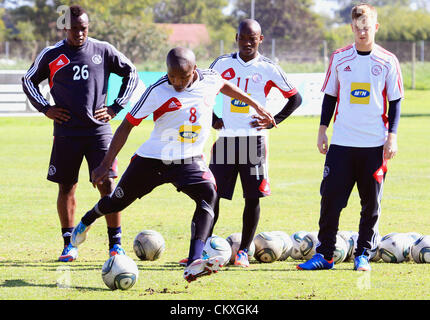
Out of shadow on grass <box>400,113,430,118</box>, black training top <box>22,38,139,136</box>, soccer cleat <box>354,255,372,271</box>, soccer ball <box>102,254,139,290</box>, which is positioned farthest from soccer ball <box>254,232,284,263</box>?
shadow on grass <box>400,113,430,118</box>

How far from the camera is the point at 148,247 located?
341 inches

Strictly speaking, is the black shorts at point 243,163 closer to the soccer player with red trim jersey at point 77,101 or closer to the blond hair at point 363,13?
the soccer player with red trim jersey at point 77,101

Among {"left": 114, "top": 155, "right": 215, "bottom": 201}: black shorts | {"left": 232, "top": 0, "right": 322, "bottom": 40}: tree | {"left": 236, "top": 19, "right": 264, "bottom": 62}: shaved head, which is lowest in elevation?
{"left": 114, "top": 155, "right": 215, "bottom": 201}: black shorts

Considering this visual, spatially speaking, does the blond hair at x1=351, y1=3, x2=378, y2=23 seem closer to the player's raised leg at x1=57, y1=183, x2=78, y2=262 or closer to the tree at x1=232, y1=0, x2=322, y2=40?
the player's raised leg at x1=57, y1=183, x2=78, y2=262

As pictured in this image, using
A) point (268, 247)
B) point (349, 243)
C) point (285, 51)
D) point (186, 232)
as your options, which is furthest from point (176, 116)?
point (285, 51)

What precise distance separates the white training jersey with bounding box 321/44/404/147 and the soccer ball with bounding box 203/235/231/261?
1.56 metres

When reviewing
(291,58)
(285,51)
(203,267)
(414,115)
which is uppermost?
A: (285,51)

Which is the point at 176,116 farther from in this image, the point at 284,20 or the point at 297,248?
the point at 284,20

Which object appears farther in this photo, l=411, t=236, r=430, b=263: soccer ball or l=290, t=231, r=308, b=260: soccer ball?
l=290, t=231, r=308, b=260: soccer ball

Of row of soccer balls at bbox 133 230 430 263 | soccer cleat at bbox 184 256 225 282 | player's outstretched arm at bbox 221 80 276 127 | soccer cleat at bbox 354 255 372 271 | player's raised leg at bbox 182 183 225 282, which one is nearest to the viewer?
soccer cleat at bbox 184 256 225 282

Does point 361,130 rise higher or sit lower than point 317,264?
higher

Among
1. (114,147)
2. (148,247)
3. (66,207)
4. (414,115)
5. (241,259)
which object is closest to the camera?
(114,147)

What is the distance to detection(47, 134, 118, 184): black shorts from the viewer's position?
28.0ft

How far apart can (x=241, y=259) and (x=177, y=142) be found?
169cm
